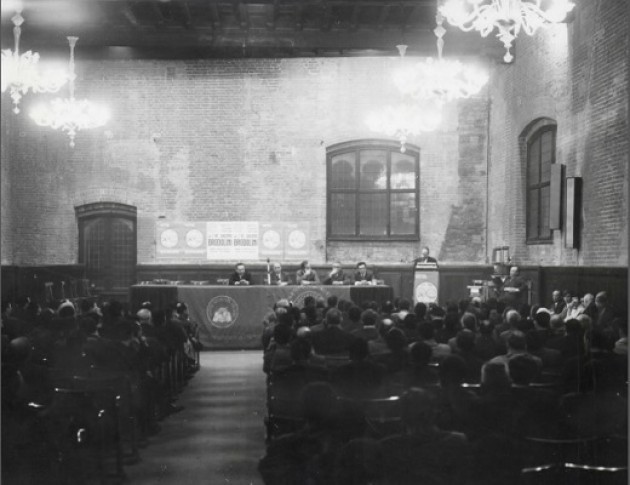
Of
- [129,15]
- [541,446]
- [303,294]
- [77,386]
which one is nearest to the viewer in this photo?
[541,446]

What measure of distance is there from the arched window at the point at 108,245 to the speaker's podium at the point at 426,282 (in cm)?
661

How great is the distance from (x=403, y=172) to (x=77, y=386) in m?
12.5

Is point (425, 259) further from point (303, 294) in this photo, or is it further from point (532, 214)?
point (303, 294)

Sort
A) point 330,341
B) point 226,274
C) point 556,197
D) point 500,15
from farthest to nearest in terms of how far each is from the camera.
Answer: point 226,274 → point 556,197 → point 500,15 → point 330,341

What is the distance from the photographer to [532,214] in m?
14.7

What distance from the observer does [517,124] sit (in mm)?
14984

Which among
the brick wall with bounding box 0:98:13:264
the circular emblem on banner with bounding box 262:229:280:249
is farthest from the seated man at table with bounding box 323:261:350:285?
the brick wall with bounding box 0:98:13:264

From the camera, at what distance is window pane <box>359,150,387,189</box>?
1688 centimetres

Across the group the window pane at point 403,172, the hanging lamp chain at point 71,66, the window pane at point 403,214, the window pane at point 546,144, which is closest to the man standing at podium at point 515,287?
the window pane at point 546,144

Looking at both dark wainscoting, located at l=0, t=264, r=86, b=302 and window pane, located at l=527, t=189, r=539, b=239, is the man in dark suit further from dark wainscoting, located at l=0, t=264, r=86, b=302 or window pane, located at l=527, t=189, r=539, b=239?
dark wainscoting, located at l=0, t=264, r=86, b=302

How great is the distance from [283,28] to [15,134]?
22.0 ft

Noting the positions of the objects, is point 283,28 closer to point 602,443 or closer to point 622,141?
point 622,141

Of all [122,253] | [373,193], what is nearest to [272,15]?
[373,193]

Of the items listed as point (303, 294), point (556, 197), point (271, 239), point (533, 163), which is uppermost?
point (533, 163)
